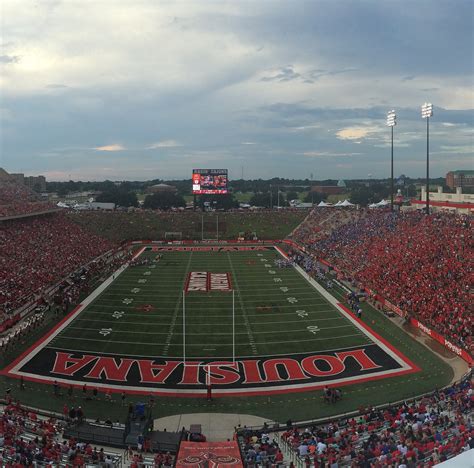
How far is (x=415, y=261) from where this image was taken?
3152 centimetres

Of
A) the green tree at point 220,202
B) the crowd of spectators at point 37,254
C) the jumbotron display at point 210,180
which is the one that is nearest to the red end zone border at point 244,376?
the crowd of spectators at point 37,254

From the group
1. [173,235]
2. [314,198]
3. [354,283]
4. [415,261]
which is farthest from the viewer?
[314,198]

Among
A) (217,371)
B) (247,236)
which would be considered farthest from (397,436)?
(247,236)

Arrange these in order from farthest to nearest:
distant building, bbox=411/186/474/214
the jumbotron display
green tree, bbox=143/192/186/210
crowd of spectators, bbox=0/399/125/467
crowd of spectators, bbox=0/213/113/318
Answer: green tree, bbox=143/192/186/210
the jumbotron display
distant building, bbox=411/186/474/214
crowd of spectators, bbox=0/213/113/318
crowd of spectators, bbox=0/399/125/467

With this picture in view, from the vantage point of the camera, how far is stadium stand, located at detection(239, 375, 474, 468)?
1083cm

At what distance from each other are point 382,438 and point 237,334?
12.5m

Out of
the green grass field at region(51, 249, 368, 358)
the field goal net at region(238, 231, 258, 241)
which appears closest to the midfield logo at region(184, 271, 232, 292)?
the green grass field at region(51, 249, 368, 358)

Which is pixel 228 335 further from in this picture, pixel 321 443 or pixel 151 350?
pixel 321 443

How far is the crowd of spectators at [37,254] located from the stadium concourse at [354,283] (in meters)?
0.12

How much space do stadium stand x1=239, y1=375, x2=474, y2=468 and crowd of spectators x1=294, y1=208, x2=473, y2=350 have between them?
7369 mm

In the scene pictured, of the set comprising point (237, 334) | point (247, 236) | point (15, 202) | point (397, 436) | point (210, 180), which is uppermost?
point (210, 180)

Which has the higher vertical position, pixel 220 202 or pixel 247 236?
pixel 220 202

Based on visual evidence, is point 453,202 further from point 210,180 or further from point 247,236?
point 210,180

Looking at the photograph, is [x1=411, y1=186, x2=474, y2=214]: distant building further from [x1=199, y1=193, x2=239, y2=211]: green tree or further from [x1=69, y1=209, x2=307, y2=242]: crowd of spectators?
[x1=199, y1=193, x2=239, y2=211]: green tree
